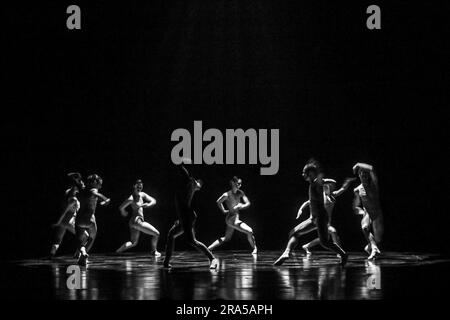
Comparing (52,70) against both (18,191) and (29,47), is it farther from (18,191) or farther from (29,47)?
(18,191)

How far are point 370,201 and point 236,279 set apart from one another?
13.2 feet

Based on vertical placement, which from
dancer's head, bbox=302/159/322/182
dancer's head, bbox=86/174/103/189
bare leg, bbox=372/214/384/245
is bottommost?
bare leg, bbox=372/214/384/245

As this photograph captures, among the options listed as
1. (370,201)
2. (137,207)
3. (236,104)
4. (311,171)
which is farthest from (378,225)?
(236,104)

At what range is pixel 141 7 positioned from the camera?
57.9 feet

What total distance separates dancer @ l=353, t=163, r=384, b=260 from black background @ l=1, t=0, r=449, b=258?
444 cm

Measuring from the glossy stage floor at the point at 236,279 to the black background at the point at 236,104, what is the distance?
4.34m

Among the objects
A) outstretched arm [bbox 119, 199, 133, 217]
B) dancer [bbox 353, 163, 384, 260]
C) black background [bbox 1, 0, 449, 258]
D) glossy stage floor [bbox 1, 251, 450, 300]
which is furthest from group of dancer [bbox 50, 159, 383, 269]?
black background [bbox 1, 0, 449, 258]

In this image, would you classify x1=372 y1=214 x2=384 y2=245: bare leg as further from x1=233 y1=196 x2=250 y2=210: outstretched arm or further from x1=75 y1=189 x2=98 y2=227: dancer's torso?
x1=75 y1=189 x2=98 y2=227: dancer's torso

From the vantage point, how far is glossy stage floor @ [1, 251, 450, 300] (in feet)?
27.5

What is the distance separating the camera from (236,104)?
1823 centimetres

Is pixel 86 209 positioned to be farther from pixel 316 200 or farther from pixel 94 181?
pixel 316 200

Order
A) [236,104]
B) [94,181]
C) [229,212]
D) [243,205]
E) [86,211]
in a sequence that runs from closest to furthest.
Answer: [94,181]
[86,211]
[243,205]
[229,212]
[236,104]

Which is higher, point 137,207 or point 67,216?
point 137,207
